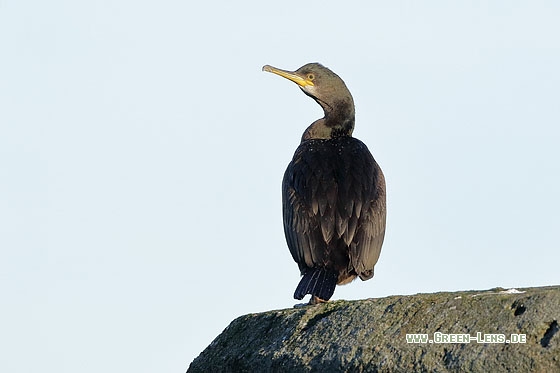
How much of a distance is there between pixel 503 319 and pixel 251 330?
2.38 meters

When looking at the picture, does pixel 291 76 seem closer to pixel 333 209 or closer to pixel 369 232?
pixel 333 209

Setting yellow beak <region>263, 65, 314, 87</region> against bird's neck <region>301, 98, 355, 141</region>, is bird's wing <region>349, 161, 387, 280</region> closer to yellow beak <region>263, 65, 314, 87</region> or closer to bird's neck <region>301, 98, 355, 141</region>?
bird's neck <region>301, 98, 355, 141</region>

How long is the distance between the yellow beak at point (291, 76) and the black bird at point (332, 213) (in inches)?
59.3

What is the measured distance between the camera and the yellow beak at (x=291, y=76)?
39.8ft

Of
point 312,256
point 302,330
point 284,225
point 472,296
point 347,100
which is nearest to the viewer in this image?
point 472,296

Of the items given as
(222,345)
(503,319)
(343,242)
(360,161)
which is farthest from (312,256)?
(503,319)

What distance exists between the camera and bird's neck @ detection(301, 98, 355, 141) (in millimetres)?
11511

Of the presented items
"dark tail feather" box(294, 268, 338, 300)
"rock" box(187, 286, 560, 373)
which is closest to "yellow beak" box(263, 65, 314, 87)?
"dark tail feather" box(294, 268, 338, 300)

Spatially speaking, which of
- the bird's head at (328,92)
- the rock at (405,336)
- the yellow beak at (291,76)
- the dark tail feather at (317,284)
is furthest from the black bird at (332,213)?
the rock at (405,336)

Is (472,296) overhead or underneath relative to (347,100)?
underneath

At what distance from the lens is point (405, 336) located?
6.04 meters

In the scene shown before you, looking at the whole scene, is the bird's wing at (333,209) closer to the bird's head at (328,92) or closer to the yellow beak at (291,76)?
the bird's head at (328,92)

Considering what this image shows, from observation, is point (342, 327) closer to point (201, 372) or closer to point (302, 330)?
point (302, 330)

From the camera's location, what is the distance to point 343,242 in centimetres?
966
